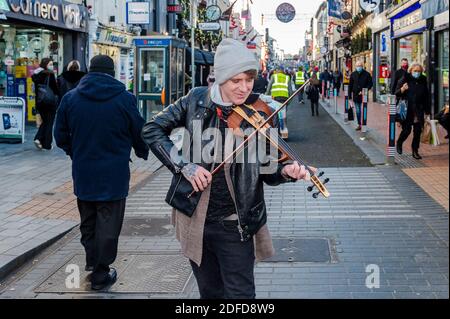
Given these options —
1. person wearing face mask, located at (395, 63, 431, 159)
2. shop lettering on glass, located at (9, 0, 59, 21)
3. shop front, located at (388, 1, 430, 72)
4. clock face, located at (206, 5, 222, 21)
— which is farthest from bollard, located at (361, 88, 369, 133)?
clock face, located at (206, 5, 222, 21)

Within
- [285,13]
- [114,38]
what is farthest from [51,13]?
[285,13]

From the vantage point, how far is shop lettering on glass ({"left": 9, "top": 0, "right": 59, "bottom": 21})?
57.8ft

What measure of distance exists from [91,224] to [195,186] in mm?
2567

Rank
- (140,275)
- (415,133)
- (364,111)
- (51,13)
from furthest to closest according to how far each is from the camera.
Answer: (51,13) < (364,111) < (415,133) < (140,275)

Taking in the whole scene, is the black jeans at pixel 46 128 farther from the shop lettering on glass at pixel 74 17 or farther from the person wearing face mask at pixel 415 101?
the shop lettering on glass at pixel 74 17

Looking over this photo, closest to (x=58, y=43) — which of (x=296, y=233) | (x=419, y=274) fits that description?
(x=296, y=233)

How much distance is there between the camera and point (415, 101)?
12242mm

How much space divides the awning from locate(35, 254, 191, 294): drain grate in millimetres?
9467

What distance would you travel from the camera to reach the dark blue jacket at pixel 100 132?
5.25 m

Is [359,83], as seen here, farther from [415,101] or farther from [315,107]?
[315,107]

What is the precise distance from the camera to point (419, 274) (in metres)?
5.56

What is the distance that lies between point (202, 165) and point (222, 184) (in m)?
0.14

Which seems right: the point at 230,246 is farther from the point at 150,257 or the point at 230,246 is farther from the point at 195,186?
the point at 150,257

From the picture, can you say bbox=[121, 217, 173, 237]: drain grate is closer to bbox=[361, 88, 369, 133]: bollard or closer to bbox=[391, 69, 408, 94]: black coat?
bbox=[391, 69, 408, 94]: black coat
